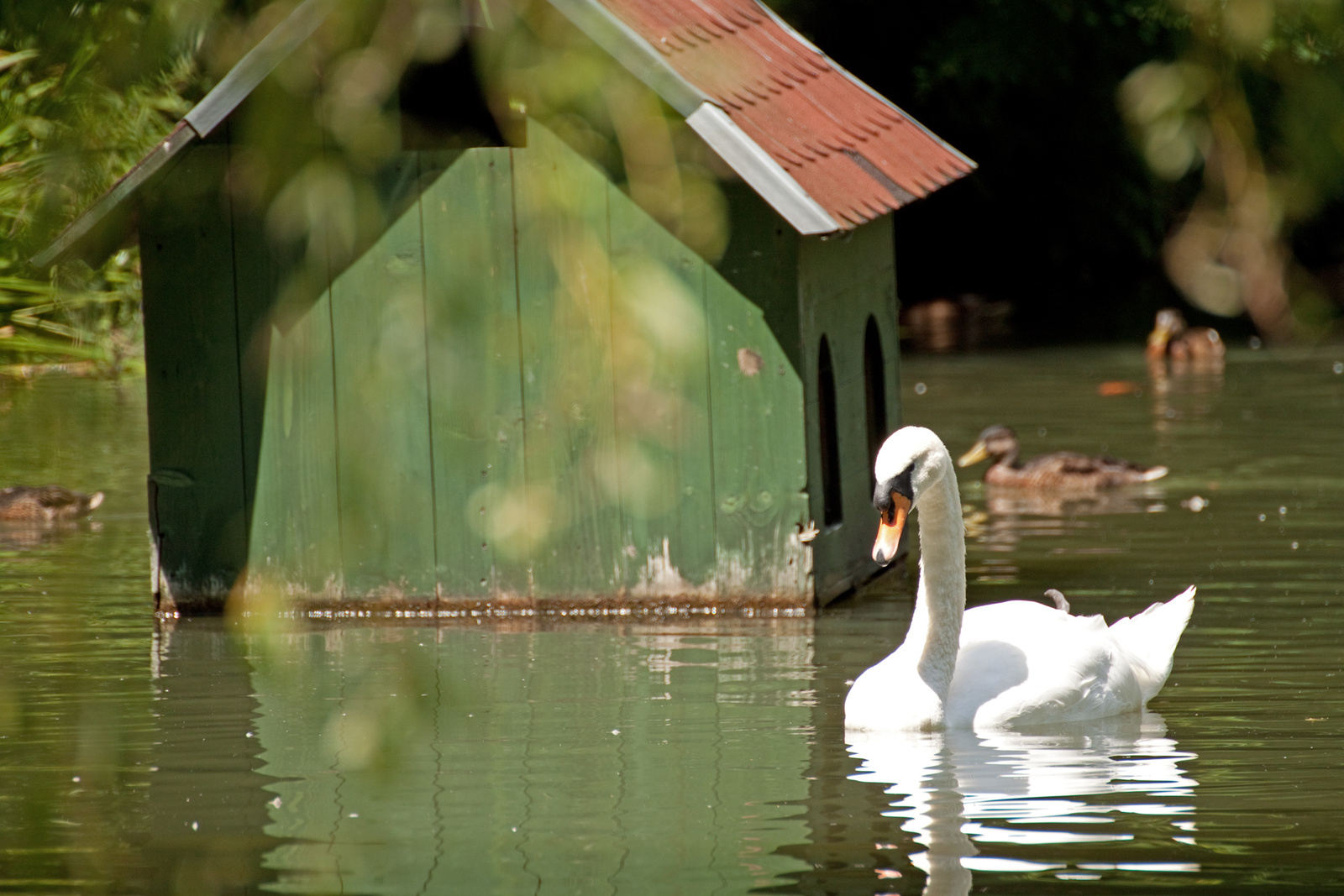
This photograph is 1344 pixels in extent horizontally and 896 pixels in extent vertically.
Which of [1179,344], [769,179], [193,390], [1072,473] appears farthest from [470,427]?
[1179,344]

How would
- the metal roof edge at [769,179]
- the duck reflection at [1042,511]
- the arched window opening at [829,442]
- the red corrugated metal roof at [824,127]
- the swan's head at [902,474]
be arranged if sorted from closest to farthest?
the swan's head at [902,474], the metal roof edge at [769,179], the red corrugated metal roof at [824,127], the arched window opening at [829,442], the duck reflection at [1042,511]

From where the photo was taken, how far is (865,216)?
9.53 m

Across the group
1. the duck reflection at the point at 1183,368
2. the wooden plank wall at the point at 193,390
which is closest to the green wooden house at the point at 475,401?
the wooden plank wall at the point at 193,390

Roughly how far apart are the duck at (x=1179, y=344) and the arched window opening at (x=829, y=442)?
44.0 ft

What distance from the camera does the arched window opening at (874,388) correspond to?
1173 centimetres

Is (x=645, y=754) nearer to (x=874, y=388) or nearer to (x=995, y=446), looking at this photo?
(x=874, y=388)

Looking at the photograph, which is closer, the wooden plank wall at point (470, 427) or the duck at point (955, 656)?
the duck at point (955, 656)

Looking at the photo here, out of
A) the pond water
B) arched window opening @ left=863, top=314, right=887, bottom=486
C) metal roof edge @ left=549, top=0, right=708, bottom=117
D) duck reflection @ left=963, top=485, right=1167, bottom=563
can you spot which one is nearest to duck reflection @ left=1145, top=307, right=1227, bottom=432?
duck reflection @ left=963, top=485, right=1167, bottom=563

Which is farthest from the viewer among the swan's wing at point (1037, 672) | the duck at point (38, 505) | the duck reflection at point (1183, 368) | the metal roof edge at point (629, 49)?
the duck reflection at point (1183, 368)

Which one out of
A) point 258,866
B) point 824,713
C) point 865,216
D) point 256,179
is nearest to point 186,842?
point 258,866

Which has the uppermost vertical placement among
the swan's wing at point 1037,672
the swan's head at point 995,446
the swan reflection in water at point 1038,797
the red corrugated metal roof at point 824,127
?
the red corrugated metal roof at point 824,127

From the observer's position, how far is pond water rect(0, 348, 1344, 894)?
563 centimetres

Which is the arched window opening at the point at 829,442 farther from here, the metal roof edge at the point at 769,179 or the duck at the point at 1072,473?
the duck at the point at 1072,473

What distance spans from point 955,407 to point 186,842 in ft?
48.7
